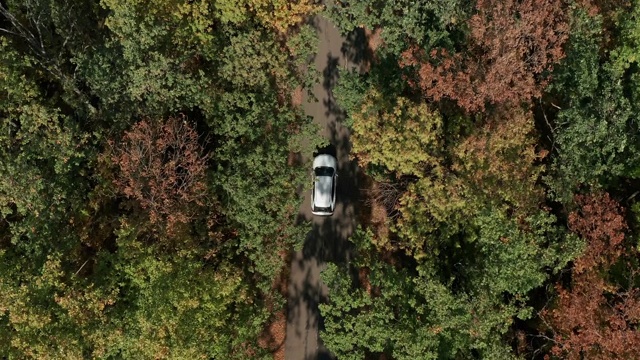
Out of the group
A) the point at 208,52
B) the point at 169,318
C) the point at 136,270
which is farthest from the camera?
the point at 208,52

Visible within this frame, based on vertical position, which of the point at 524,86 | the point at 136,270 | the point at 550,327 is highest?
the point at 524,86

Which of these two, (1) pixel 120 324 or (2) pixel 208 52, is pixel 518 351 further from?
(2) pixel 208 52

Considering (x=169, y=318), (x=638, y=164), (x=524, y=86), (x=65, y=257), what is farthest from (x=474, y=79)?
(x=65, y=257)

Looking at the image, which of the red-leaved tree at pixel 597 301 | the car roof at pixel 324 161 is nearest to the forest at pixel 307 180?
the red-leaved tree at pixel 597 301

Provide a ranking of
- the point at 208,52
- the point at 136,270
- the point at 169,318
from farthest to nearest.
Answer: the point at 208,52, the point at 136,270, the point at 169,318

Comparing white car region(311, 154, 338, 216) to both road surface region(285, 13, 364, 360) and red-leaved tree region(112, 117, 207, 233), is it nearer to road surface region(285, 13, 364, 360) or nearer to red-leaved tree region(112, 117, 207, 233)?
road surface region(285, 13, 364, 360)

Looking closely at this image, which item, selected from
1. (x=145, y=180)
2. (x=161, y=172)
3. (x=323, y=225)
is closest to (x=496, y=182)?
(x=323, y=225)

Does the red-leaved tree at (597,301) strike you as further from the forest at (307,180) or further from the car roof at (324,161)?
the car roof at (324,161)

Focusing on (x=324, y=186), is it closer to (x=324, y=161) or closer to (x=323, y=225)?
(x=324, y=161)
